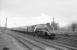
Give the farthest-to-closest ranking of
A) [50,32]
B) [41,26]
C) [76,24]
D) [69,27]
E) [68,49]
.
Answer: [69,27] < [76,24] < [41,26] < [50,32] < [68,49]

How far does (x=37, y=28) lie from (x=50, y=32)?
12.7ft

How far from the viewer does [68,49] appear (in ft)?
43.7

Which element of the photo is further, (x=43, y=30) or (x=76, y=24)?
(x=76, y=24)

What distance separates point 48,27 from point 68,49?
12.9m

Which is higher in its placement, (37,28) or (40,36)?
(37,28)

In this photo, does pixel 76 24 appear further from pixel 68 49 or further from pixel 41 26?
pixel 68 49

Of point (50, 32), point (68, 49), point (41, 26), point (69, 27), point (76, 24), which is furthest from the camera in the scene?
point (69, 27)

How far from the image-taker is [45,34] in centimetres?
2602

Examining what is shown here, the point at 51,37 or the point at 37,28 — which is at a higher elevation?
the point at 37,28

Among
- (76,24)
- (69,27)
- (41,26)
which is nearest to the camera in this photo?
(41,26)

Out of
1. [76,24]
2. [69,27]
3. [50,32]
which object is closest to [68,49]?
[50,32]

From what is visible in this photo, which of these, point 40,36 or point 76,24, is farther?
point 76,24

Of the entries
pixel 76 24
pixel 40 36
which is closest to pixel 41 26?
pixel 40 36

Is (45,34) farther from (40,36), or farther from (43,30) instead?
(40,36)
